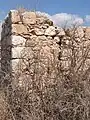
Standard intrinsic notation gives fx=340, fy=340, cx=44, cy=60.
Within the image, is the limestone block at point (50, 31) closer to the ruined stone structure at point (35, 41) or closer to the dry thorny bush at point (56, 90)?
the ruined stone structure at point (35, 41)

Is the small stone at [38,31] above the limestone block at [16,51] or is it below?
above

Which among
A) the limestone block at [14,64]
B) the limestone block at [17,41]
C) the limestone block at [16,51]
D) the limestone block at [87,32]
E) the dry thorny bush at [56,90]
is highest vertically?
the limestone block at [87,32]

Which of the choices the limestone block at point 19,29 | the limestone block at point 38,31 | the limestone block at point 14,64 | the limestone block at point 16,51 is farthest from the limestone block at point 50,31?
the limestone block at point 14,64

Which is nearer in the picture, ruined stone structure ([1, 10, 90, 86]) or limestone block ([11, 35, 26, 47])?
ruined stone structure ([1, 10, 90, 86])

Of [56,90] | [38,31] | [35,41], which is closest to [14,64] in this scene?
[35,41]

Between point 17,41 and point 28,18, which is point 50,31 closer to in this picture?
point 28,18

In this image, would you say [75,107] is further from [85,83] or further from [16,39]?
[16,39]

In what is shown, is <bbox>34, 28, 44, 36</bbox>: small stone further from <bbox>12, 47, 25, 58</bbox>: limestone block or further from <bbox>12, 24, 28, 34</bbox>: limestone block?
<bbox>12, 47, 25, 58</bbox>: limestone block

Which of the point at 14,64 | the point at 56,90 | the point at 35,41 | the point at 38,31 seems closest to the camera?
the point at 56,90

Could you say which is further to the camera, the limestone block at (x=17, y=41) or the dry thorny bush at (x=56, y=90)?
the limestone block at (x=17, y=41)

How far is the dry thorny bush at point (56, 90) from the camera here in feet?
17.5

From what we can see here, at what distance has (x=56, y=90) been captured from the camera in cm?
577

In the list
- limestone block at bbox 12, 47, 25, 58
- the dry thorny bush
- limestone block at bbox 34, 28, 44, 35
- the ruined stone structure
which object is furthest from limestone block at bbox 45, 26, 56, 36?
limestone block at bbox 12, 47, 25, 58

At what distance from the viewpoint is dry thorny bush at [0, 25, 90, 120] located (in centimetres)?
533
